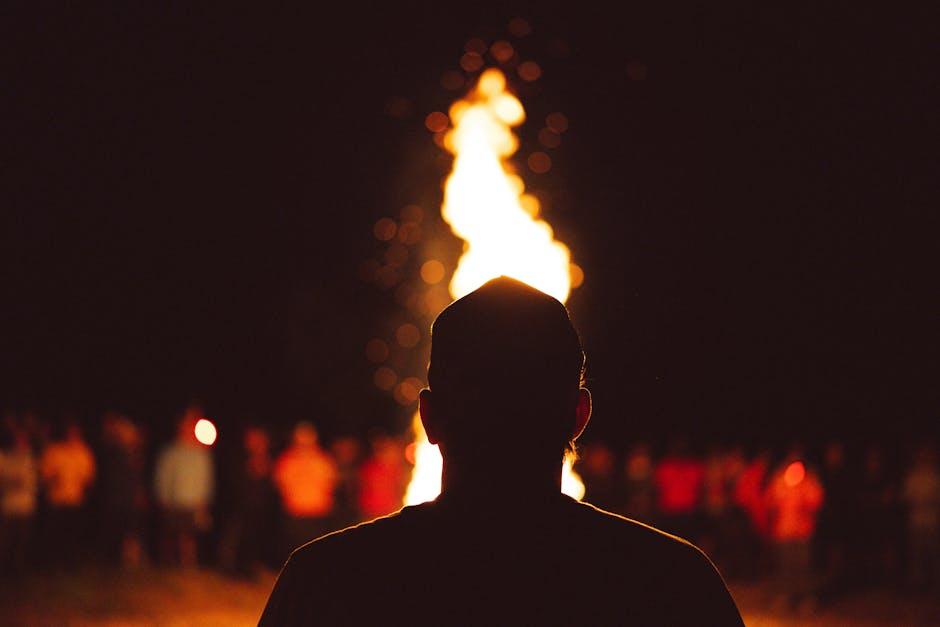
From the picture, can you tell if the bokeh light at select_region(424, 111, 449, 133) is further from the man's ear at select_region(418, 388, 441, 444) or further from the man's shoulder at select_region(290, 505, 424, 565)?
the man's shoulder at select_region(290, 505, 424, 565)

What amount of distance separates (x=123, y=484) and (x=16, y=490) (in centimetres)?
228

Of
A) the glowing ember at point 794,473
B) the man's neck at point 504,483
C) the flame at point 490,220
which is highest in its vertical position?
the flame at point 490,220

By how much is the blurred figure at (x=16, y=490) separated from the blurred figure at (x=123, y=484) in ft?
5.20

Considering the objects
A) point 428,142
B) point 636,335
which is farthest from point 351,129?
point 636,335

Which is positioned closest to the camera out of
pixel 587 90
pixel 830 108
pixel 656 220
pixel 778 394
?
pixel 587 90

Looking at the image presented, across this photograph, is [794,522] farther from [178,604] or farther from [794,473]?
[178,604]

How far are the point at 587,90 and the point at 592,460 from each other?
41.0 feet

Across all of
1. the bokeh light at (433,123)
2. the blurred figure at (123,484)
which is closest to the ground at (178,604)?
the blurred figure at (123,484)

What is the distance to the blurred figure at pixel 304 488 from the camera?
16.5m

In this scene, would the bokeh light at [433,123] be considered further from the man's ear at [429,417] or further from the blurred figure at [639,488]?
the man's ear at [429,417]

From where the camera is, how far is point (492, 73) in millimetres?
20531

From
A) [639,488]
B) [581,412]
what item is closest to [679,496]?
[639,488]

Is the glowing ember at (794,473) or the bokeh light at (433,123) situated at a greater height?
the bokeh light at (433,123)

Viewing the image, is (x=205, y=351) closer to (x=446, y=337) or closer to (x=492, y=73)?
(x=492, y=73)
